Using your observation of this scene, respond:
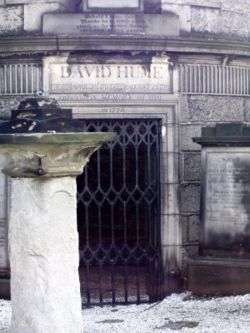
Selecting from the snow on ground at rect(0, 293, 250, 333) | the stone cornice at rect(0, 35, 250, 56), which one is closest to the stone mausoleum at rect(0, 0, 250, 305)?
the stone cornice at rect(0, 35, 250, 56)

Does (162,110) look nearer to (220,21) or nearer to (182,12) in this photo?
(182,12)

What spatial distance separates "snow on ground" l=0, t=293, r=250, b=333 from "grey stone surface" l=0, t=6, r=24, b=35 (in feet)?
11.2

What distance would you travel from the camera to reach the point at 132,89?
8.62 metres

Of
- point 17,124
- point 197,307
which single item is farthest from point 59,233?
point 197,307

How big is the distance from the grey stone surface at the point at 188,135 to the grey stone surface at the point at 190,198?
19.2 inches

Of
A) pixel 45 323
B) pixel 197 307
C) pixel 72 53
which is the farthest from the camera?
pixel 72 53

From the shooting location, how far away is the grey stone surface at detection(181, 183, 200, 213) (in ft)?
29.3

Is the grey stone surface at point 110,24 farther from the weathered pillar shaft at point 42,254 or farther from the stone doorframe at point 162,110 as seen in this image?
the weathered pillar shaft at point 42,254

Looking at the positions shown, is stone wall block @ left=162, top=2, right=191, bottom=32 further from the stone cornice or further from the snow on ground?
the snow on ground

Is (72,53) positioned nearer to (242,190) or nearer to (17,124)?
(242,190)

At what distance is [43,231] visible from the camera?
4980mm

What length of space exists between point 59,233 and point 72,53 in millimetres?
3894

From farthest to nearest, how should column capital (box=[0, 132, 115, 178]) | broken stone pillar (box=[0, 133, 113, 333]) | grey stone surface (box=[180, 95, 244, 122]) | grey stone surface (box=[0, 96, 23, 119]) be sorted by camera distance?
grey stone surface (box=[180, 95, 244, 122]), grey stone surface (box=[0, 96, 23, 119]), broken stone pillar (box=[0, 133, 113, 333]), column capital (box=[0, 132, 115, 178])

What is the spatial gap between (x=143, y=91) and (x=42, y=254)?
4.06 m
